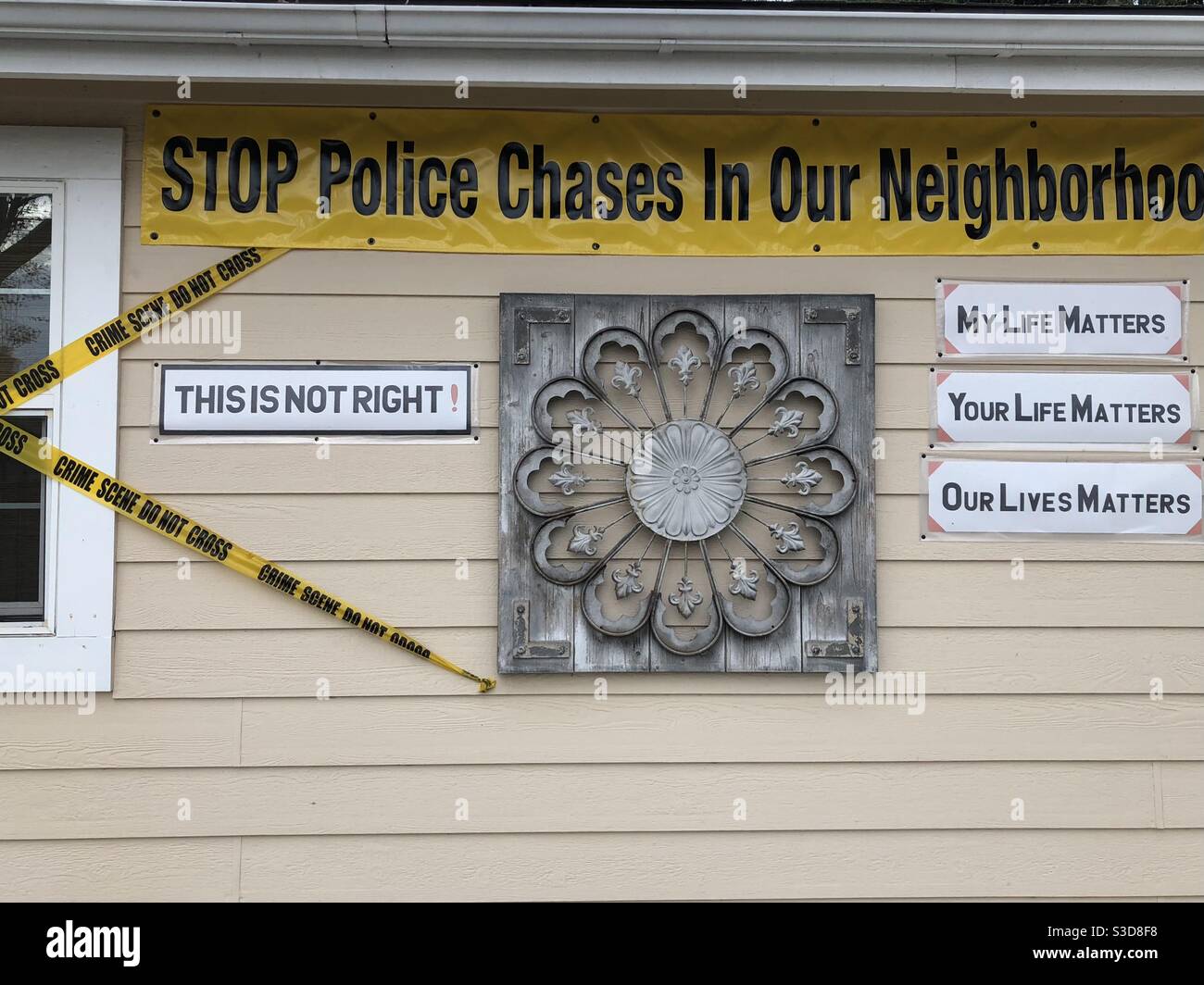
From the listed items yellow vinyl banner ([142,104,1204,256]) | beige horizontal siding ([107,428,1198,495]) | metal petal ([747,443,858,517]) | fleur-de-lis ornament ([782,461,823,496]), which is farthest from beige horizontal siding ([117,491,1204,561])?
yellow vinyl banner ([142,104,1204,256])

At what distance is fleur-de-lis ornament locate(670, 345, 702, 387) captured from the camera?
3.24 metres

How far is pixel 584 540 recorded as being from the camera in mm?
3189

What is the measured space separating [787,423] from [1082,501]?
1.04 metres

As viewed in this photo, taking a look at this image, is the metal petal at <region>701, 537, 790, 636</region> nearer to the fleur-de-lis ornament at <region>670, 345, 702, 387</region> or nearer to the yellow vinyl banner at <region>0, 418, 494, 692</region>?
the fleur-de-lis ornament at <region>670, 345, 702, 387</region>

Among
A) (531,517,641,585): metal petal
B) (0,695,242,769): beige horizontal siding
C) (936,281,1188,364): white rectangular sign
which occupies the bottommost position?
(0,695,242,769): beige horizontal siding

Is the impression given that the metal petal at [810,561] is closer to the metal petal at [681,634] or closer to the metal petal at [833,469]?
the metal petal at [833,469]

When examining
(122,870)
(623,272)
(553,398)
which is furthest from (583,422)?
(122,870)

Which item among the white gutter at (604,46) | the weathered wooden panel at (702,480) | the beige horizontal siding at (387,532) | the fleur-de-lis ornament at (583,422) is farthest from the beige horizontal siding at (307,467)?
the white gutter at (604,46)

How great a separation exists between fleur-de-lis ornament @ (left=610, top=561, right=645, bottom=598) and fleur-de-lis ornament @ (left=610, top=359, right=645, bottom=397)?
58 centimetres

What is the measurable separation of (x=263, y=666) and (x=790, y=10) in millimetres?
2599

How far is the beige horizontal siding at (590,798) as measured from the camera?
315cm

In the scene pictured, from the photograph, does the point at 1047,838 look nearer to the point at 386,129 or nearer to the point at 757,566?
the point at 757,566

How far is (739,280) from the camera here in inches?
130

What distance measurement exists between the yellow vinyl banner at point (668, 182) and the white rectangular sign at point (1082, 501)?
757 millimetres
